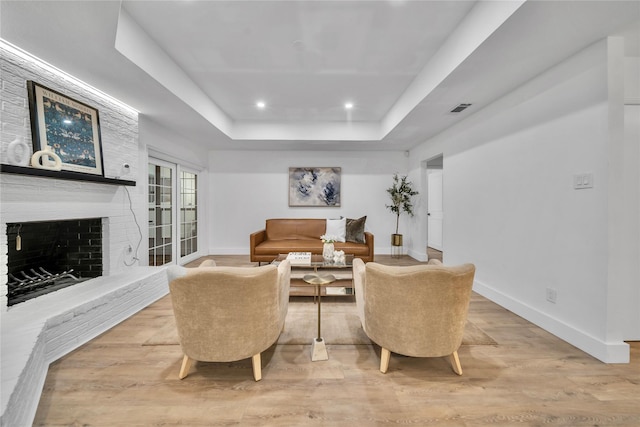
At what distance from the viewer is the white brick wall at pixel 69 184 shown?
2045 mm

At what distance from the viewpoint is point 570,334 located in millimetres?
2221

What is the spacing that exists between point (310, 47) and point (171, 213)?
11.9ft

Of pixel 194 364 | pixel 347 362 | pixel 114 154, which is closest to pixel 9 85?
pixel 114 154

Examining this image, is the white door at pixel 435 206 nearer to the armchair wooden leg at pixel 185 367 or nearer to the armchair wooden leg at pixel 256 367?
the armchair wooden leg at pixel 256 367

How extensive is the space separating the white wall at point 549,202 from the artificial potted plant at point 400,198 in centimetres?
198

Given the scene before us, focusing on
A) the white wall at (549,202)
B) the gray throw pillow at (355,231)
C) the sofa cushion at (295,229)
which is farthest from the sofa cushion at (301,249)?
the white wall at (549,202)

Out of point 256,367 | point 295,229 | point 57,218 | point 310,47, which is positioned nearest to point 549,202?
point 310,47

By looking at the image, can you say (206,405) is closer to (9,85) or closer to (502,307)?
(9,85)

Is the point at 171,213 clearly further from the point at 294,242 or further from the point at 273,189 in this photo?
the point at 294,242

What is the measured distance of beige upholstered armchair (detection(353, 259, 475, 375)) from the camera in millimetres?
1646

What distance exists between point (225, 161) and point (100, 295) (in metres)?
4.01

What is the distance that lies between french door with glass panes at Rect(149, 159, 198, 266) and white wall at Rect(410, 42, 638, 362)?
15.5 ft

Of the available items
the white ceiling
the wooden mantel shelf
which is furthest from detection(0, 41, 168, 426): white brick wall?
the white ceiling

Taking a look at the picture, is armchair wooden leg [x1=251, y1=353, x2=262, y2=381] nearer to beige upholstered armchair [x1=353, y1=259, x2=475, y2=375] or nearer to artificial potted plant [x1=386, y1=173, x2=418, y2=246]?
beige upholstered armchair [x1=353, y1=259, x2=475, y2=375]
